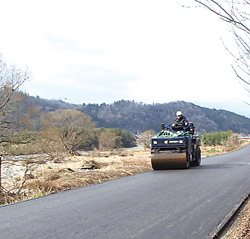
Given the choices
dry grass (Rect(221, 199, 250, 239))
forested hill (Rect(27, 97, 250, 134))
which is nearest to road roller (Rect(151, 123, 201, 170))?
dry grass (Rect(221, 199, 250, 239))

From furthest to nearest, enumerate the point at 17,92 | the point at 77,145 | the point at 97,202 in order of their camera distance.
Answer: the point at 77,145 < the point at 17,92 < the point at 97,202

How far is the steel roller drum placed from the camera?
48.7ft

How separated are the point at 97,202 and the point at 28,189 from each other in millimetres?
3819

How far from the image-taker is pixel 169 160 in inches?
589

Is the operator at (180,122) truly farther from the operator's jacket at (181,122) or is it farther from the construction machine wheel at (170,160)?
the construction machine wheel at (170,160)

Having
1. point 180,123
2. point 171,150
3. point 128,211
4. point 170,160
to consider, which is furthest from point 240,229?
point 180,123

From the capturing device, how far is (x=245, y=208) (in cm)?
764

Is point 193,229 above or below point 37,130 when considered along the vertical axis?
below

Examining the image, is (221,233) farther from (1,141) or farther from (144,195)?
(1,141)

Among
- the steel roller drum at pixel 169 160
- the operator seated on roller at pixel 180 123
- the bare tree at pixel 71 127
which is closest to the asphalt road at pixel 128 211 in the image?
the steel roller drum at pixel 169 160

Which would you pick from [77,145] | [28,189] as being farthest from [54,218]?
[77,145]

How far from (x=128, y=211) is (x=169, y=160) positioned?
25.4ft

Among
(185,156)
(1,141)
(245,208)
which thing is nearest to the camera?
(245,208)

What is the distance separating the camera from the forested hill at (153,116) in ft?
476
